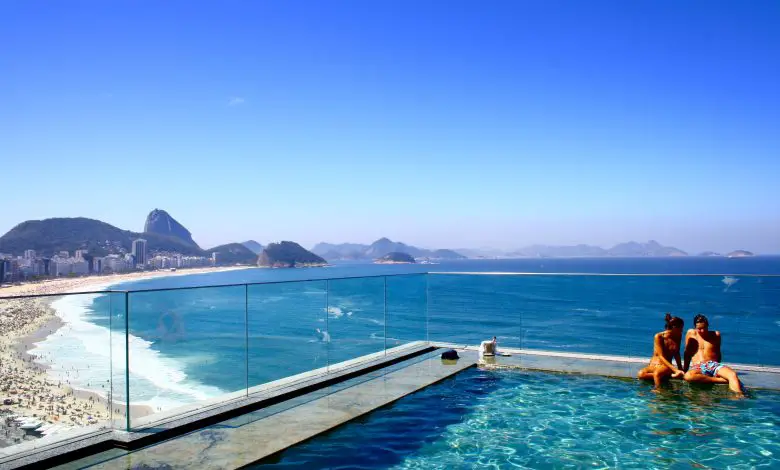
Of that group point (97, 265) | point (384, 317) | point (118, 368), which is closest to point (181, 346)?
point (384, 317)

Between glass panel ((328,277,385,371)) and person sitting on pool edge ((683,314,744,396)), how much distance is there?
4199 mm

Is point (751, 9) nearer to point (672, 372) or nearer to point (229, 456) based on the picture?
point (672, 372)

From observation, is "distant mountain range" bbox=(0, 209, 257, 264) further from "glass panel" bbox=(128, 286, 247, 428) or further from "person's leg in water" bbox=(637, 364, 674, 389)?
"person's leg in water" bbox=(637, 364, 674, 389)

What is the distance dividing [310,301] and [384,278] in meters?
1.63

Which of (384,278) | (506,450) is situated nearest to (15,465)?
(506,450)

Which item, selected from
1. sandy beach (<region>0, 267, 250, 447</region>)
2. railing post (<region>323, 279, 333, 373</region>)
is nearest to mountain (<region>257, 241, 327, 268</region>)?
railing post (<region>323, 279, 333, 373</region>)

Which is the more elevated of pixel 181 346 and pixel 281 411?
pixel 281 411

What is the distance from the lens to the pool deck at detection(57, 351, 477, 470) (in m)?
3.87

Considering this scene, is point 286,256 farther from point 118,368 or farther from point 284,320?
point 118,368

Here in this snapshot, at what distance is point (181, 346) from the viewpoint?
36.2 feet

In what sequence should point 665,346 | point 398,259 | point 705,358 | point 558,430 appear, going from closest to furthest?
point 558,430
point 705,358
point 665,346
point 398,259

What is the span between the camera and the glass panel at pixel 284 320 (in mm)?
6926

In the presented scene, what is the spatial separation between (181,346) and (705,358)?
9189 mm

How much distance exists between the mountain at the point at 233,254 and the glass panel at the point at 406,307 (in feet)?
430
